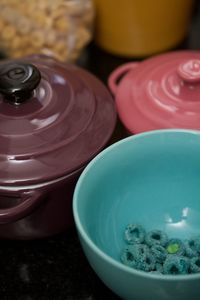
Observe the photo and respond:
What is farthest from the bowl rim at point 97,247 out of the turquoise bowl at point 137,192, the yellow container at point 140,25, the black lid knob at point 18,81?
the yellow container at point 140,25

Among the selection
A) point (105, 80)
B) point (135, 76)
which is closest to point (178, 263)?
point (135, 76)

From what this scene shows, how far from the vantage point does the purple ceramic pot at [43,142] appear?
0.56m

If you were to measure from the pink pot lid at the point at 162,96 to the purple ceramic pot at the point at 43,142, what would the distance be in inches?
1.2

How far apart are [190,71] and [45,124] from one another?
0.64ft

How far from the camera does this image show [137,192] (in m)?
0.63

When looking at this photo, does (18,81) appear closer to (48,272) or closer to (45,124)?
(45,124)

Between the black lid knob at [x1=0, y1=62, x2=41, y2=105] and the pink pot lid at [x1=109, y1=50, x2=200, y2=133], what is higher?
the black lid knob at [x1=0, y1=62, x2=41, y2=105]

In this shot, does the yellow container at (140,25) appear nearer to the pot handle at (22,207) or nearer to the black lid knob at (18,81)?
the black lid knob at (18,81)

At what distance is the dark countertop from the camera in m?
0.60

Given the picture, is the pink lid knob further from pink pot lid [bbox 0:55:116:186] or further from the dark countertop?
the dark countertop

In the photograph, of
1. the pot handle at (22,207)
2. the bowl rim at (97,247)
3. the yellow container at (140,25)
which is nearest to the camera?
the bowl rim at (97,247)

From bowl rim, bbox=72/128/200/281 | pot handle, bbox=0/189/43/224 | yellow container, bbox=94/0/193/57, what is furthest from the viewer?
yellow container, bbox=94/0/193/57

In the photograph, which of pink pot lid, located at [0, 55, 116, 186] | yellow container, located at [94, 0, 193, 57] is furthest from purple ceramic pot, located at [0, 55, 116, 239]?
yellow container, located at [94, 0, 193, 57]

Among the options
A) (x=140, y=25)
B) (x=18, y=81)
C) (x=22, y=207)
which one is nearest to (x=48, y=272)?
(x=22, y=207)
